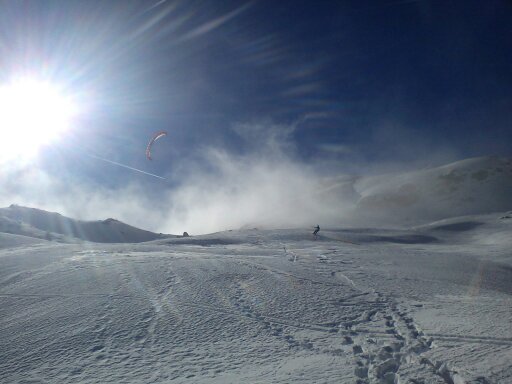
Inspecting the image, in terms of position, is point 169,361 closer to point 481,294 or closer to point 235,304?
point 235,304

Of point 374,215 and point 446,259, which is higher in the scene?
point 374,215

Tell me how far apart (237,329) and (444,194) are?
95.7 m

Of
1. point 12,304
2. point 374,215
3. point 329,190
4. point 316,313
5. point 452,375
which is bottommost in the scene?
point 452,375

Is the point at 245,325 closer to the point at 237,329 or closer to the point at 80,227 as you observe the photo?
the point at 237,329

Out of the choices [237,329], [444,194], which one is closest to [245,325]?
[237,329]

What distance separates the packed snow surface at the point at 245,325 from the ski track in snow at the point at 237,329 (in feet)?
0.09

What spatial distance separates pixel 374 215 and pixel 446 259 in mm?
58633

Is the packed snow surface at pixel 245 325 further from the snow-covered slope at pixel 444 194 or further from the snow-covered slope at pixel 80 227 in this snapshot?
the snow-covered slope at pixel 80 227

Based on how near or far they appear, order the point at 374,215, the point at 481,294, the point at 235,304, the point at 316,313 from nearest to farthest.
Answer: the point at 316,313 < the point at 235,304 < the point at 481,294 < the point at 374,215

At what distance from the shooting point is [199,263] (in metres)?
12.5

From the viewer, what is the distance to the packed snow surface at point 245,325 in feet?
16.3

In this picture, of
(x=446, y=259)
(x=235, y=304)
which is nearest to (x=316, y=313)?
(x=235, y=304)

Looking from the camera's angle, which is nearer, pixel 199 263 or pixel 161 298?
pixel 161 298

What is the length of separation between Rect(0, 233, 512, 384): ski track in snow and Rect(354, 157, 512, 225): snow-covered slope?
5906 cm
